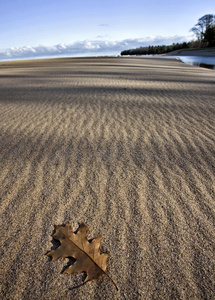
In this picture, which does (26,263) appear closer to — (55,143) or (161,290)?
(161,290)

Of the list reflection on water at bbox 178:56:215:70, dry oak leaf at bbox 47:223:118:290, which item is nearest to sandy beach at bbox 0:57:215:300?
dry oak leaf at bbox 47:223:118:290

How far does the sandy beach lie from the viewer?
106cm

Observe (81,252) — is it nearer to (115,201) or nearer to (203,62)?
(115,201)

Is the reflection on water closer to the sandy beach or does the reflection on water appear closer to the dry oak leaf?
the sandy beach

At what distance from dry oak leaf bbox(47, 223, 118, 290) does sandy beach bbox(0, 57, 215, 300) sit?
0.04 metres

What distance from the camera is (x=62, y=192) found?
1.69 meters

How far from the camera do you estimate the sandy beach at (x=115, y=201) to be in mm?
1061

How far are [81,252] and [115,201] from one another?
52 cm

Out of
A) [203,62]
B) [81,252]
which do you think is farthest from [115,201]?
[203,62]

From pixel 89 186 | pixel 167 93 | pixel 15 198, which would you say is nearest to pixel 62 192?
pixel 89 186

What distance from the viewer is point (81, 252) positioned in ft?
3.68

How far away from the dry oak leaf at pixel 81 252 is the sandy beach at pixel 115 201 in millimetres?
37

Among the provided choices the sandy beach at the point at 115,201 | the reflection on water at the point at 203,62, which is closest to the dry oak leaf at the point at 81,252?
the sandy beach at the point at 115,201

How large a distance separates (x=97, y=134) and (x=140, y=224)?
5.26 feet
